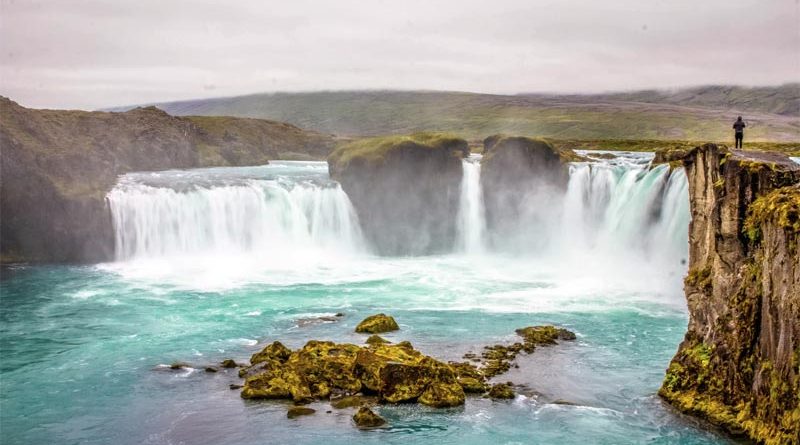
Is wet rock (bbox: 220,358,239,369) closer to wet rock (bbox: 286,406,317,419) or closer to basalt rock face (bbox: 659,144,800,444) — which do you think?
wet rock (bbox: 286,406,317,419)

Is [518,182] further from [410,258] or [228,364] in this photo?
[228,364]

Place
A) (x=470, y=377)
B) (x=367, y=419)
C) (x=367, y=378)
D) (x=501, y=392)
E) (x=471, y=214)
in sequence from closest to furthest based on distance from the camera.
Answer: (x=367, y=419) → (x=501, y=392) → (x=367, y=378) → (x=470, y=377) → (x=471, y=214)

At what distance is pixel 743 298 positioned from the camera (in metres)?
22.2

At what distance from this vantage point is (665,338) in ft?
111

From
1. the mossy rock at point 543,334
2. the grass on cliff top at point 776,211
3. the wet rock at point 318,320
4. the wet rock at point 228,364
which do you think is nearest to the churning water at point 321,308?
the wet rock at point 318,320

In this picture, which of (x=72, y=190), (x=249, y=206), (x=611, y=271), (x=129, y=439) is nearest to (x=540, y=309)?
(x=611, y=271)

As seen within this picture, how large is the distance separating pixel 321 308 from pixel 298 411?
16.2 meters

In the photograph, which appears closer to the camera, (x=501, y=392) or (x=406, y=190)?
(x=501, y=392)

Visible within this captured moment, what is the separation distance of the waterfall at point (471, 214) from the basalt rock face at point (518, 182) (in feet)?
1.96

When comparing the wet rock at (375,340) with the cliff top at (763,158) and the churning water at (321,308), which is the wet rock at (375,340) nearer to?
the churning water at (321,308)

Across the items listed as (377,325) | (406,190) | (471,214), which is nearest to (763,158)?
(377,325)

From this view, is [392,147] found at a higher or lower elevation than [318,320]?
higher

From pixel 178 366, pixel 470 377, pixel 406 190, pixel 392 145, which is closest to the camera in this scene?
pixel 470 377

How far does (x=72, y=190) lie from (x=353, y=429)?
136 feet
